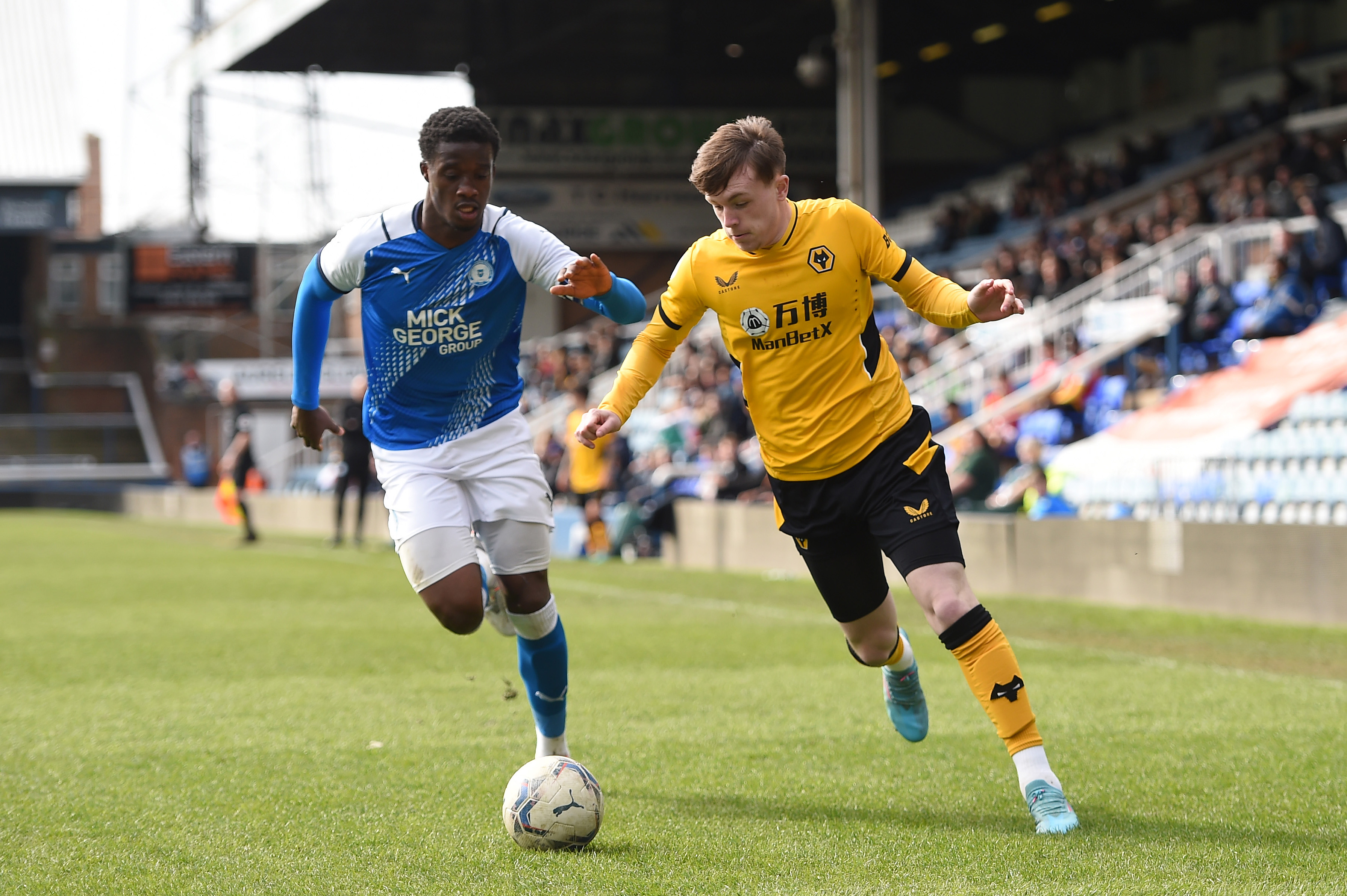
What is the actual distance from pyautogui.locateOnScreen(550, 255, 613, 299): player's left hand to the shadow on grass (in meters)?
1.73

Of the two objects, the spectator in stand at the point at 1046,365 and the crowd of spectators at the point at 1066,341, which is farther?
the spectator in stand at the point at 1046,365

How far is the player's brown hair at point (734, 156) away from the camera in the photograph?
464 centimetres

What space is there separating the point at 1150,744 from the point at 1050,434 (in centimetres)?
998

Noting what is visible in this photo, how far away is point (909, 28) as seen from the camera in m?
32.7

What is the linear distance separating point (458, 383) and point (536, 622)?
893mm

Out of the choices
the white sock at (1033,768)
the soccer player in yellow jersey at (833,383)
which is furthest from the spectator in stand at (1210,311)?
the white sock at (1033,768)

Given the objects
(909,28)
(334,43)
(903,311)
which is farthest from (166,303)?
(903,311)

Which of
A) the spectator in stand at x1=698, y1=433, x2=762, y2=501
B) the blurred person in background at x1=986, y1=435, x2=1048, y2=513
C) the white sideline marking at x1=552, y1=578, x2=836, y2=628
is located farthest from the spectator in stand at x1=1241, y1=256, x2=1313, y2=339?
the white sideline marking at x1=552, y1=578, x2=836, y2=628

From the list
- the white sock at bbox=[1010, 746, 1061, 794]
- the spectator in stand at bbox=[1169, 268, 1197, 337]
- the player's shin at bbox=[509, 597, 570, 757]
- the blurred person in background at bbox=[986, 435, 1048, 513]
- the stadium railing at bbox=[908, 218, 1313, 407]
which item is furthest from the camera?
the stadium railing at bbox=[908, 218, 1313, 407]

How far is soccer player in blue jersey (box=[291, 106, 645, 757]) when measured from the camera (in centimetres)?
518

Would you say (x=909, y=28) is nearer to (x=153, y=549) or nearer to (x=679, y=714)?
(x=153, y=549)

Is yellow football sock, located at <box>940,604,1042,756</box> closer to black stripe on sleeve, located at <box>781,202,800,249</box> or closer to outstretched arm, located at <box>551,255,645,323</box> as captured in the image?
black stripe on sleeve, located at <box>781,202,800,249</box>

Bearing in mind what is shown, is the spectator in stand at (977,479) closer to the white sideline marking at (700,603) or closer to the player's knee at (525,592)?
the white sideline marking at (700,603)

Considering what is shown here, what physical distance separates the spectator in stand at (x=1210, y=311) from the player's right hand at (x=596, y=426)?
39.4 feet
